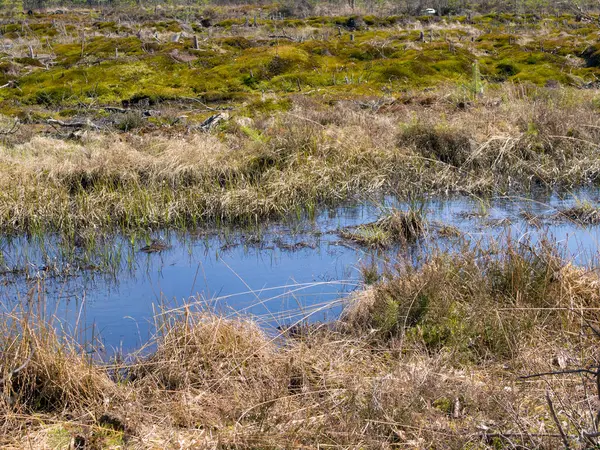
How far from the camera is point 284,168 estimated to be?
10.9 meters

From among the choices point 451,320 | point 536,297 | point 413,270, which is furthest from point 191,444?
point 536,297

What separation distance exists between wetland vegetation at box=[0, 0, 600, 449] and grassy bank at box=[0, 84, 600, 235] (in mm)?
41

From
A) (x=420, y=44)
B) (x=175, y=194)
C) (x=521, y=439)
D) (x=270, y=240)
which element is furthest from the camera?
(x=420, y=44)

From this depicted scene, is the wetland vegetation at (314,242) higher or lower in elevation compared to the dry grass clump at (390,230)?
higher

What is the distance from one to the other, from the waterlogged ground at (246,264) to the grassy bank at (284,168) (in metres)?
0.53

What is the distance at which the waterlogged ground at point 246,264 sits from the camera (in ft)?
21.3

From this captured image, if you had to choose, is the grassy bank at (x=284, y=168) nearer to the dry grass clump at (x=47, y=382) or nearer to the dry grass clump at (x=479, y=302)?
the dry grass clump at (x=479, y=302)

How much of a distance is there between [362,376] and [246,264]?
146 inches

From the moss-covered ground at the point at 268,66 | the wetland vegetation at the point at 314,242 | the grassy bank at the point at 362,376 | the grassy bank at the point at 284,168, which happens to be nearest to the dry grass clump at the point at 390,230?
the wetland vegetation at the point at 314,242

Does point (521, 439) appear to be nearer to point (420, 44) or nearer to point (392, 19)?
point (420, 44)

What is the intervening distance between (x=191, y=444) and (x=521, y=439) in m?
1.77

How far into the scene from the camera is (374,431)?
395 centimetres

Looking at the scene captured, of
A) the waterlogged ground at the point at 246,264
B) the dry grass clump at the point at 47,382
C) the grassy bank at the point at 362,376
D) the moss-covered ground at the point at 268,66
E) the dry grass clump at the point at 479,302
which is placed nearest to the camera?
the grassy bank at the point at 362,376

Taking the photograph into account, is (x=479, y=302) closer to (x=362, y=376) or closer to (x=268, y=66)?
(x=362, y=376)
